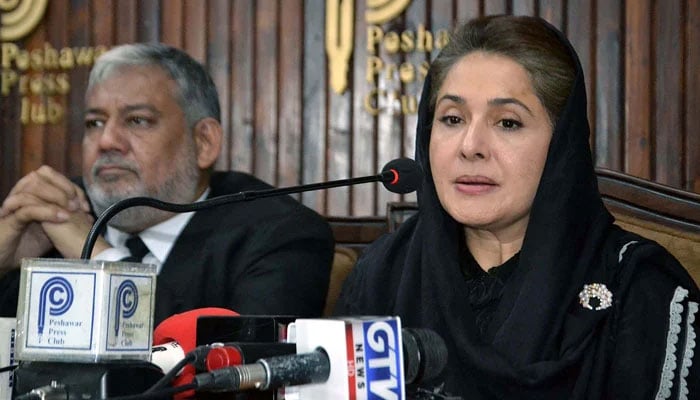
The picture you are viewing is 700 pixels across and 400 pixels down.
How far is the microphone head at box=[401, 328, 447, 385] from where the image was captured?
1.09m

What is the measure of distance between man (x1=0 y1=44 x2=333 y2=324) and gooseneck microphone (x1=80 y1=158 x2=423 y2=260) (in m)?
1.00

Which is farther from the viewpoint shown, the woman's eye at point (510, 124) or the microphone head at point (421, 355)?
the woman's eye at point (510, 124)

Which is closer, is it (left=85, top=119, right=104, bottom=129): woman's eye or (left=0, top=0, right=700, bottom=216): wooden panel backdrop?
(left=85, top=119, right=104, bottom=129): woman's eye

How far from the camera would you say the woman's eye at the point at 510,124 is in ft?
6.07

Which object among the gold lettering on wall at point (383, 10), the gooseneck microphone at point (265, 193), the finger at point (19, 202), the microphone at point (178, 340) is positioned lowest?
the microphone at point (178, 340)

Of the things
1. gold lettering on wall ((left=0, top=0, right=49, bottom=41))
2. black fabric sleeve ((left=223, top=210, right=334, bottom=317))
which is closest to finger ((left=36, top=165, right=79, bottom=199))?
black fabric sleeve ((left=223, top=210, right=334, bottom=317))

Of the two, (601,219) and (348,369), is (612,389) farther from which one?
(348,369)

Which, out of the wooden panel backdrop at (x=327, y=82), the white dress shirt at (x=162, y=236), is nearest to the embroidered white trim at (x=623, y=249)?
the white dress shirt at (x=162, y=236)

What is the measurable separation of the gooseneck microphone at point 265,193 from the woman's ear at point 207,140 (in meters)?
1.31

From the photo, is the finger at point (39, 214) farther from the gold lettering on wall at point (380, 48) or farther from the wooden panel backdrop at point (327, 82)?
the gold lettering on wall at point (380, 48)

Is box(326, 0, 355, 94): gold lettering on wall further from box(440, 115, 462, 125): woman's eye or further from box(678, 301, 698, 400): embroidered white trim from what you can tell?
box(678, 301, 698, 400): embroidered white trim

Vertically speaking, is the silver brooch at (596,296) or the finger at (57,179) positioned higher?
the finger at (57,179)

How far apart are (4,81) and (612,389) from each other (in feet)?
10.1

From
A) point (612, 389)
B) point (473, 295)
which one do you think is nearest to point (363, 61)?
point (473, 295)
